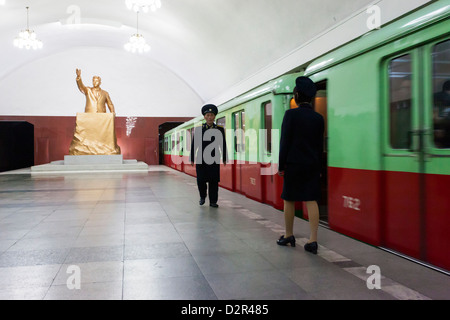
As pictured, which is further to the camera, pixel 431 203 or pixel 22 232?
pixel 22 232

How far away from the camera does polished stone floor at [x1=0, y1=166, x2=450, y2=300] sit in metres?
2.89

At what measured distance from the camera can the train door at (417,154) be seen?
3.15 metres

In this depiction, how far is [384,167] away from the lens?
3.83 m

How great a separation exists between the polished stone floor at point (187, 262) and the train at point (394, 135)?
25cm

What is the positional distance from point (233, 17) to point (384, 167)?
35.6 ft

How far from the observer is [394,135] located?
3742 mm

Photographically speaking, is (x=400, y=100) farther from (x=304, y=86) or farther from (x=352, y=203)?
(x=352, y=203)

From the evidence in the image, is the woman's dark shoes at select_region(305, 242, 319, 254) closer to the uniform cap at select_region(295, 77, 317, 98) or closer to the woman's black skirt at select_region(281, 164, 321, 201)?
the woman's black skirt at select_region(281, 164, 321, 201)

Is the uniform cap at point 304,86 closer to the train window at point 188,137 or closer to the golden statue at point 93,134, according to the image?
the train window at point 188,137

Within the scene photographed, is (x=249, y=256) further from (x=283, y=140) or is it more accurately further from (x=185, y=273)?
(x=283, y=140)

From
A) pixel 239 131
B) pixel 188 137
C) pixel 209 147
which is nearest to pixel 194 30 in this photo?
pixel 188 137

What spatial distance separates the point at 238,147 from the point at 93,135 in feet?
43.6
